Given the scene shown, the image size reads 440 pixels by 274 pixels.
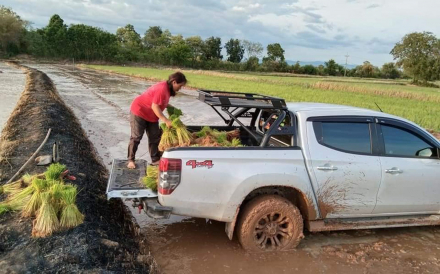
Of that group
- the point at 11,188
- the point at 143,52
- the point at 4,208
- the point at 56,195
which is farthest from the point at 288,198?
the point at 143,52

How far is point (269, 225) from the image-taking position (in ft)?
13.9

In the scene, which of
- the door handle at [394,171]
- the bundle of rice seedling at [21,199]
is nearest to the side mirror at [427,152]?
the door handle at [394,171]

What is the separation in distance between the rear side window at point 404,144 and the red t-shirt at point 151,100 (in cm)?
303

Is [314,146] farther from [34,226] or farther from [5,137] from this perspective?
[5,137]

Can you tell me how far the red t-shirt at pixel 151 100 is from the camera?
17.3 feet

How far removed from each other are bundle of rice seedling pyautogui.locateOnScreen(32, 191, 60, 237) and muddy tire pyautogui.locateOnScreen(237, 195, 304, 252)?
2038 mm

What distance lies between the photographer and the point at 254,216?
410 cm

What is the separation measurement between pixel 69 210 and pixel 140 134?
2050 millimetres

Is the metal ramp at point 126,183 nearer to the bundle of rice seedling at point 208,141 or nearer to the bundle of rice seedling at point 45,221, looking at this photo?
the bundle of rice seedling at point 45,221

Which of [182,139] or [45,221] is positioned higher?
[182,139]

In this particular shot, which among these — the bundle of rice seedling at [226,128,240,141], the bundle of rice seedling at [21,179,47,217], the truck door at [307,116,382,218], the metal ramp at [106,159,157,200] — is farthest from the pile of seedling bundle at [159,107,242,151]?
the bundle of rice seedling at [21,179,47,217]

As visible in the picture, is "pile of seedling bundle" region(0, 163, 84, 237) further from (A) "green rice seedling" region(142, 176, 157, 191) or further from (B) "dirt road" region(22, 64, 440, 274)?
(B) "dirt road" region(22, 64, 440, 274)

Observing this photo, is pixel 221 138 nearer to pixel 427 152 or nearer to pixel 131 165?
pixel 131 165

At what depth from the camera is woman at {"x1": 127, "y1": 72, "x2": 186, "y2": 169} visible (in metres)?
5.26
